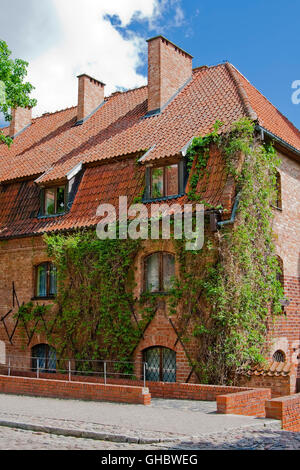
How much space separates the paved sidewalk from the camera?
8.76 metres

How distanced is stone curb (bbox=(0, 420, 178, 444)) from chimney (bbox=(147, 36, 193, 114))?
12.5 meters

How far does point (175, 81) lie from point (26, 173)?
636 cm

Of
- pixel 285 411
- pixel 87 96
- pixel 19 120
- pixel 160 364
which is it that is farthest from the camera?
pixel 19 120

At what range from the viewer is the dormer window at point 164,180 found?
1603 centimetres

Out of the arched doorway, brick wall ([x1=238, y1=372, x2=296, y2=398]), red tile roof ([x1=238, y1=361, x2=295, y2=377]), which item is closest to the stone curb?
brick wall ([x1=238, y1=372, x2=296, y2=398])

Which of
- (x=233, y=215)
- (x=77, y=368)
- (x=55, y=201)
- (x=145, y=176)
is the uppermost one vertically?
(x=145, y=176)

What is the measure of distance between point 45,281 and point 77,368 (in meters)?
3.45

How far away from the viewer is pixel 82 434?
29.4 feet

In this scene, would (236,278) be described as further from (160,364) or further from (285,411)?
(285,411)

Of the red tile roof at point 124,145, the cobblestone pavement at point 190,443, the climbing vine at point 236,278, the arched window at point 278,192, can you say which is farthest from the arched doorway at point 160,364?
the cobblestone pavement at point 190,443

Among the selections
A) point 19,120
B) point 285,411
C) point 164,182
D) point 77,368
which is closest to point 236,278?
point 164,182

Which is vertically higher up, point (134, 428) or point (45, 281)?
point (45, 281)

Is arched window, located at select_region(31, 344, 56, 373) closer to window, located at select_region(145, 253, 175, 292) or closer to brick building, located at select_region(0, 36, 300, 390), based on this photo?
brick building, located at select_region(0, 36, 300, 390)
